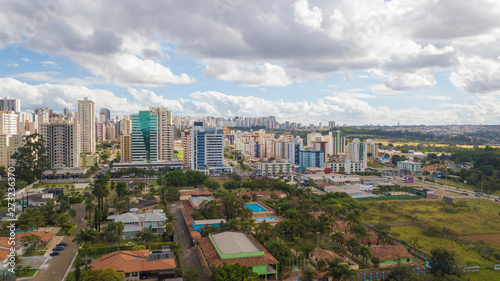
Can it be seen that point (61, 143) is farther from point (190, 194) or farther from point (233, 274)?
point (233, 274)

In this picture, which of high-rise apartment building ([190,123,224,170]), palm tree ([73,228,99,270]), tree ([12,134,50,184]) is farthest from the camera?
high-rise apartment building ([190,123,224,170])

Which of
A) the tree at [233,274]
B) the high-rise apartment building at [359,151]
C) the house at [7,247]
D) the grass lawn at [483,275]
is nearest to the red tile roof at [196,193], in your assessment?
the house at [7,247]

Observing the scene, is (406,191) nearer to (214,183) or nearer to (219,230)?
(214,183)

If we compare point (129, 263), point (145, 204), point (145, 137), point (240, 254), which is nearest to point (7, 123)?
point (145, 137)

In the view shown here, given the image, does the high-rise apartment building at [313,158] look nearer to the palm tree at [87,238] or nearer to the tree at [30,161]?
the tree at [30,161]

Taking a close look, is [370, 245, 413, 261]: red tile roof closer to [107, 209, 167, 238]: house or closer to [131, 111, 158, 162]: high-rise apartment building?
[107, 209, 167, 238]: house

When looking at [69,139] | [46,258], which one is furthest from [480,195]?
[69,139]

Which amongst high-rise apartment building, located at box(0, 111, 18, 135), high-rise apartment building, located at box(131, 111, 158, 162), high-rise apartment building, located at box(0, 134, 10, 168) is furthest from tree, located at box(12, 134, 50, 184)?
high-rise apartment building, located at box(0, 111, 18, 135)
